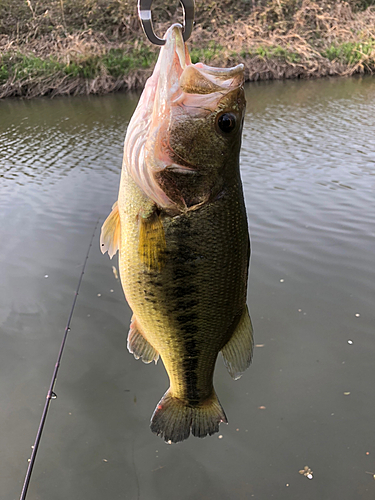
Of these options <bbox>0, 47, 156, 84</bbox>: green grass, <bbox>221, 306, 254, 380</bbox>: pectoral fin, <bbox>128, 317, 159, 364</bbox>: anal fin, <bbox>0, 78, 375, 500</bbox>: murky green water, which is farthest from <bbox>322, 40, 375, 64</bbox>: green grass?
<bbox>128, 317, 159, 364</bbox>: anal fin

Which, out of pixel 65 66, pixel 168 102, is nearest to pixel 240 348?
pixel 168 102

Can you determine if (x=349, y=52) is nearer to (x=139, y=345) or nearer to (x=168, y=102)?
(x=168, y=102)

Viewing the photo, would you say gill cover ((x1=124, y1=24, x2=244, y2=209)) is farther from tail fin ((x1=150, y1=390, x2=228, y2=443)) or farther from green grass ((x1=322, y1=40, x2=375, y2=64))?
green grass ((x1=322, y1=40, x2=375, y2=64))

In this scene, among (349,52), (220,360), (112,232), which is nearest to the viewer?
(112,232)

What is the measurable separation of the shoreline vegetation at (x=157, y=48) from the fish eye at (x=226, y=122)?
57.9 feet

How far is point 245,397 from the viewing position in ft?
11.6

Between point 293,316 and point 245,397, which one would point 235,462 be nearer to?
point 245,397

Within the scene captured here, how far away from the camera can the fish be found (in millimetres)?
1384

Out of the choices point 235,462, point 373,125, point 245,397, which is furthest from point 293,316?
point 373,125

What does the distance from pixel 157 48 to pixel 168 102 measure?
2066 centimetres

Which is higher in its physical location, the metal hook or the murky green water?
the metal hook

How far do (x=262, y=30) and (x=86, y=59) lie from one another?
9248 mm

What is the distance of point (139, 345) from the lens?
167 centimetres

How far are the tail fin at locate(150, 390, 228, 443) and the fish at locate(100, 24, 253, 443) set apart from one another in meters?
0.37
